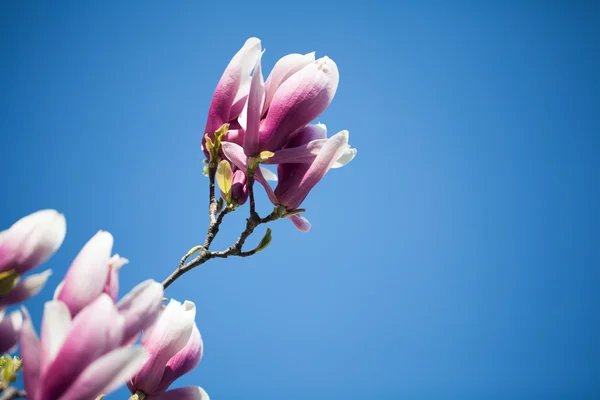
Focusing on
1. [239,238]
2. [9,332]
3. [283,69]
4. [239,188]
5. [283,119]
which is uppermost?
[283,69]

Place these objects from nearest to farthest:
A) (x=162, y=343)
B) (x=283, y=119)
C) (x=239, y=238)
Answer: (x=162, y=343), (x=283, y=119), (x=239, y=238)

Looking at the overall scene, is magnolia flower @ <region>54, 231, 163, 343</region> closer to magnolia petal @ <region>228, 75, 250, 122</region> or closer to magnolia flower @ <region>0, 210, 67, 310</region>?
magnolia flower @ <region>0, 210, 67, 310</region>

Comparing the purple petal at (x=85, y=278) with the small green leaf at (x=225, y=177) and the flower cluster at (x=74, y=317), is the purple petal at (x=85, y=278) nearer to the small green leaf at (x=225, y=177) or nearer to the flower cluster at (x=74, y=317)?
the flower cluster at (x=74, y=317)

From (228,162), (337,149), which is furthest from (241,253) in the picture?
(337,149)

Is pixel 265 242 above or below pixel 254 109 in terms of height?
below

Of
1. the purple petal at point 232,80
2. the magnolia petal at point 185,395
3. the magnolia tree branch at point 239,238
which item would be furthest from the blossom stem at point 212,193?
the magnolia petal at point 185,395

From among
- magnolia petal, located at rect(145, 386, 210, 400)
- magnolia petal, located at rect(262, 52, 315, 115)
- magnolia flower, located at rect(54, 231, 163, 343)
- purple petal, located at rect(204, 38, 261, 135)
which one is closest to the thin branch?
purple petal, located at rect(204, 38, 261, 135)

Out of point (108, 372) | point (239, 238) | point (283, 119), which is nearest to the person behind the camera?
point (108, 372)

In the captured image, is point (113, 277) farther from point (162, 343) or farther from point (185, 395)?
point (185, 395)

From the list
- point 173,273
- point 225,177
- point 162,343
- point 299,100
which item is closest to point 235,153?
point 225,177
